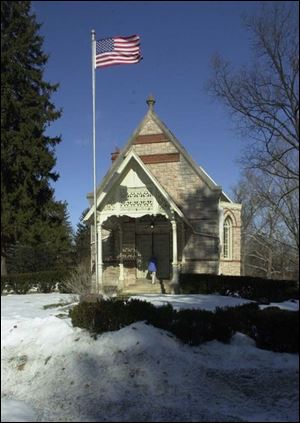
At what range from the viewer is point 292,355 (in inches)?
324

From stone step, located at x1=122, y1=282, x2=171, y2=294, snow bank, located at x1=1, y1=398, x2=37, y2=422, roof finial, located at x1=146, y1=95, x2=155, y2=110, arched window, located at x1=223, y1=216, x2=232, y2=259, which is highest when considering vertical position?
roof finial, located at x1=146, y1=95, x2=155, y2=110

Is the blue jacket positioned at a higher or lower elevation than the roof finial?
lower

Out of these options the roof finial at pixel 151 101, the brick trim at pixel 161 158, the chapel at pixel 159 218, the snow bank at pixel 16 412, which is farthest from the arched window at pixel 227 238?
the snow bank at pixel 16 412

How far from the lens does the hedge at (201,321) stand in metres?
8.55

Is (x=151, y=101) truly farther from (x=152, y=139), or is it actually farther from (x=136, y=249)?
(x=136, y=249)

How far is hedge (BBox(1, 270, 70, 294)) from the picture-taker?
69.9ft

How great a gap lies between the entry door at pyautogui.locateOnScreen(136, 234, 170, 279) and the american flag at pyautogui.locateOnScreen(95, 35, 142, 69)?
8.77 meters

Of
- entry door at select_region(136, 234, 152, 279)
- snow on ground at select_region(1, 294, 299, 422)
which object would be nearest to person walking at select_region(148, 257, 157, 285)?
entry door at select_region(136, 234, 152, 279)

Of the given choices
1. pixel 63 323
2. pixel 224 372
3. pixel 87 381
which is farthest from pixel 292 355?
pixel 63 323

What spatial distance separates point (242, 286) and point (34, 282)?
851cm

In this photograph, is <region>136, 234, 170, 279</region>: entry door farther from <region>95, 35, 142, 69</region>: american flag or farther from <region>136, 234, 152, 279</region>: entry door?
<region>95, 35, 142, 69</region>: american flag

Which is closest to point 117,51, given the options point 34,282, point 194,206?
point 194,206

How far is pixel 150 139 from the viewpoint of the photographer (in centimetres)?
2530

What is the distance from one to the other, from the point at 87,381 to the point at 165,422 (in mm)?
2004
